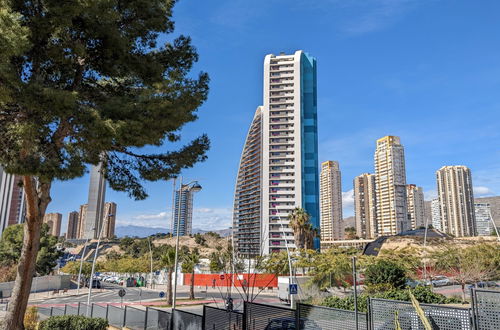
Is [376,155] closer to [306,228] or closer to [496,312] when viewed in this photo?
[306,228]

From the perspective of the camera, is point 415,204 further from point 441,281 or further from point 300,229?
→ point 441,281

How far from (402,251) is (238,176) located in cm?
9428

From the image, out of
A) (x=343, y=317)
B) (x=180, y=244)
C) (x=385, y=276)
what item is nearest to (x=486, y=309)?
(x=343, y=317)

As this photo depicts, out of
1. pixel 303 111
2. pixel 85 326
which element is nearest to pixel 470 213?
pixel 303 111

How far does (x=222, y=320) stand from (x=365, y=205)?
187 m

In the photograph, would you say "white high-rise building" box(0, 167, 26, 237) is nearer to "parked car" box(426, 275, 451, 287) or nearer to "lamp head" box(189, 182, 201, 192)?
"parked car" box(426, 275, 451, 287)

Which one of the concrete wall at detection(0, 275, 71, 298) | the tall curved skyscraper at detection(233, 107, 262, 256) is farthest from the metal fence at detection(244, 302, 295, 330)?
the tall curved skyscraper at detection(233, 107, 262, 256)

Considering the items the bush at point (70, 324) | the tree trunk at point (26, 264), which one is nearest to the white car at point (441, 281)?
the bush at point (70, 324)

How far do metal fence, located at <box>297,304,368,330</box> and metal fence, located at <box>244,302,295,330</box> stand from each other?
37 centimetres

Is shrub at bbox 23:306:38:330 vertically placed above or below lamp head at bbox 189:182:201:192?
below

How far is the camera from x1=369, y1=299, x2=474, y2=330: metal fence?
7.65 meters

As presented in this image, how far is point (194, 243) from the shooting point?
14762 centimetres

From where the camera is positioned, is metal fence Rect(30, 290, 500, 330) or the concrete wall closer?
metal fence Rect(30, 290, 500, 330)

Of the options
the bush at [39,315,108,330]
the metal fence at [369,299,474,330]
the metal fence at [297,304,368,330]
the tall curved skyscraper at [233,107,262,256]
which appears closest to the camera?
the metal fence at [369,299,474,330]
